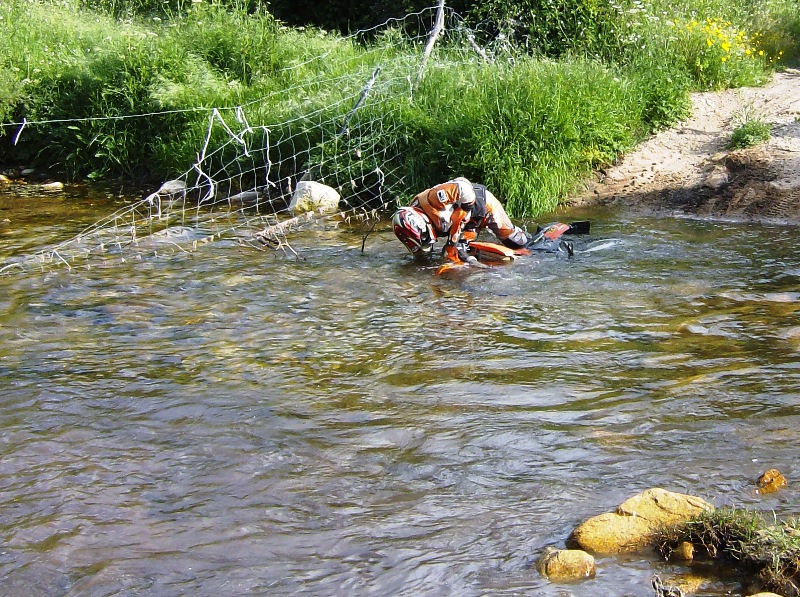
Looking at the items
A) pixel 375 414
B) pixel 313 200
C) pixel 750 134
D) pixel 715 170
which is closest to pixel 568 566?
pixel 375 414

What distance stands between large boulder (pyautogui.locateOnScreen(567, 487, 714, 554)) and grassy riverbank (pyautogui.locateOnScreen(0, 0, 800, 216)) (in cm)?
679

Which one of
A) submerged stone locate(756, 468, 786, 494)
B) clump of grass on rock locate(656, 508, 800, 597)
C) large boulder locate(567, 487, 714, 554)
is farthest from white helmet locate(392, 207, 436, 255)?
clump of grass on rock locate(656, 508, 800, 597)

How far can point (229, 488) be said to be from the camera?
504 centimetres

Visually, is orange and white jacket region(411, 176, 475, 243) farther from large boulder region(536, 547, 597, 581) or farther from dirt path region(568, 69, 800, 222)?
large boulder region(536, 547, 597, 581)

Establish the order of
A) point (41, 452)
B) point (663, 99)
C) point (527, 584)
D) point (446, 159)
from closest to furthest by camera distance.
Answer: point (527, 584), point (41, 452), point (446, 159), point (663, 99)

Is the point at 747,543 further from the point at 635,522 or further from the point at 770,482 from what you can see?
the point at 770,482

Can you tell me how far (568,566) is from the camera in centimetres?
409

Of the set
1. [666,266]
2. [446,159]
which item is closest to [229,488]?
[666,266]

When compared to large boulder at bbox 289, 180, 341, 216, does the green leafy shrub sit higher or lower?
higher

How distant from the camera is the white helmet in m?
9.07

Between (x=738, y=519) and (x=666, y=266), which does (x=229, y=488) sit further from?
(x=666, y=266)

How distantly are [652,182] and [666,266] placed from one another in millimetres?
2936

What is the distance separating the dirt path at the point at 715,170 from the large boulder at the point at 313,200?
2844 millimetres

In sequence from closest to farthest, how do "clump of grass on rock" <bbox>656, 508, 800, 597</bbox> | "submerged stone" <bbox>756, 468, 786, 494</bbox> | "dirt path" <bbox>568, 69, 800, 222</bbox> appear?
"clump of grass on rock" <bbox>656, 508, 800, 597</bbox>
"submerged stone" <bbox>756, 468, 786, 494</bbox>
"dirt path" <bbox>568, 69, 800, 222</bbox>
